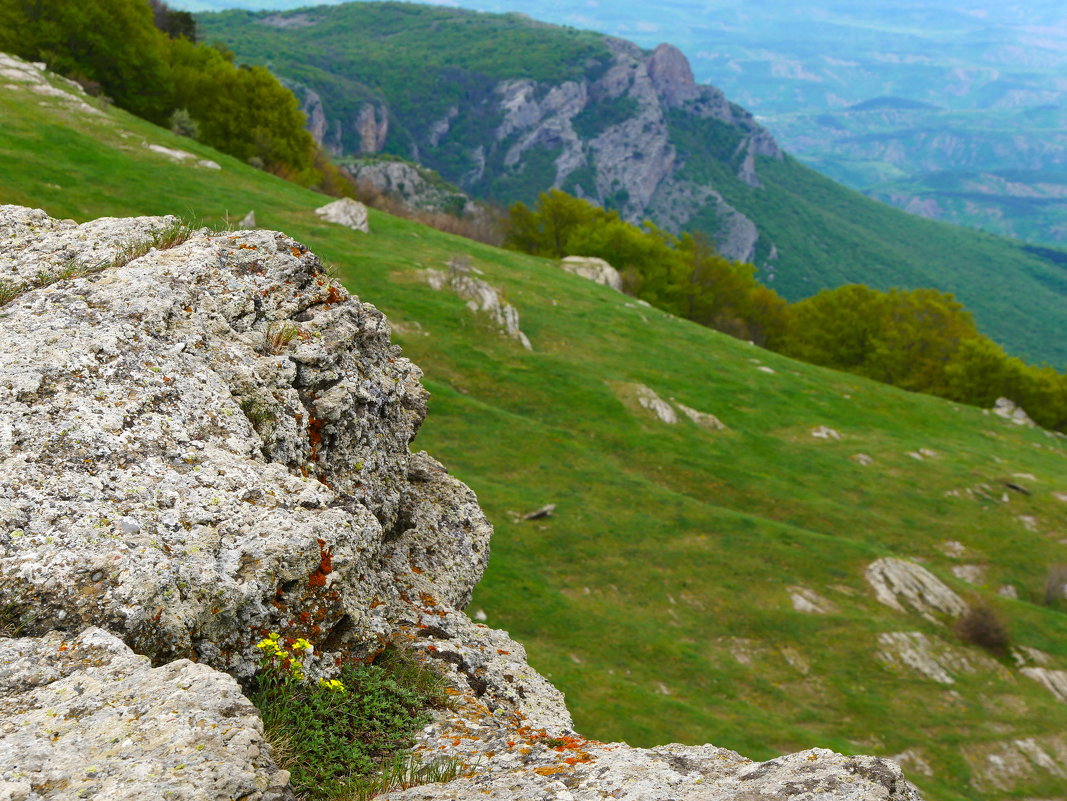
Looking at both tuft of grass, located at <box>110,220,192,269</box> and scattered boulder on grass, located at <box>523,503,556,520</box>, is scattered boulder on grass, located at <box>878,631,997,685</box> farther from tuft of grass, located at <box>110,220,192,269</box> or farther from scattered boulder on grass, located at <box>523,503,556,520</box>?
tuft of grass, located at <box>110,220,192,269</box>

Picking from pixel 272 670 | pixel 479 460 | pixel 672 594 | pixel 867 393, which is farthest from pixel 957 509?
pixel 272 670

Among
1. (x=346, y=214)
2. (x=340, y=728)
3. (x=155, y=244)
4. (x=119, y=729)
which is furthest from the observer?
(x=346, y=214)

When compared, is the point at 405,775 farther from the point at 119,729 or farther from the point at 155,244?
the point at 155,244

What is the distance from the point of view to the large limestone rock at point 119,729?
18.2 feet

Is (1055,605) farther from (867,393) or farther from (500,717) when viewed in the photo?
(500,717)

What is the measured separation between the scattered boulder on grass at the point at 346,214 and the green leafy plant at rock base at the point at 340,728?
52076mm

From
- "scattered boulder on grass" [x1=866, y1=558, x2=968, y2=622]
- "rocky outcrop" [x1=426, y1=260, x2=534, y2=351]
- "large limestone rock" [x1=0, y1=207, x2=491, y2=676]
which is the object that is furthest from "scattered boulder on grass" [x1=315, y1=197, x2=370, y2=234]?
"large limestone rock" [x1=0, y1=207, x2=491, y2=676]

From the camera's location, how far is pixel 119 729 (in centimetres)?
600

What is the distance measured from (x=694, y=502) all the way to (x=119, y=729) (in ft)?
120

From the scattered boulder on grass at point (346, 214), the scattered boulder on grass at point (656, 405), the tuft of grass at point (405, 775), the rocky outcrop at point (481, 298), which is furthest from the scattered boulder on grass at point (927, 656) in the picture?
the scattered boulder on grass at point (346, 214)

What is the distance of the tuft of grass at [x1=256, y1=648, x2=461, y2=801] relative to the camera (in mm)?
7027

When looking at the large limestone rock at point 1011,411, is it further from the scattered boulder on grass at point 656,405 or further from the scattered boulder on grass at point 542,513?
the scattered boulder on grass at point 542,513

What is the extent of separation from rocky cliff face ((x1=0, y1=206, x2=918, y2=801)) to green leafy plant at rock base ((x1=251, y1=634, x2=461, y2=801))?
0.24m

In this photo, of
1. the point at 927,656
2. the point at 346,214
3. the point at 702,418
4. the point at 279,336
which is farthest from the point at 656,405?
the point at 279,336
